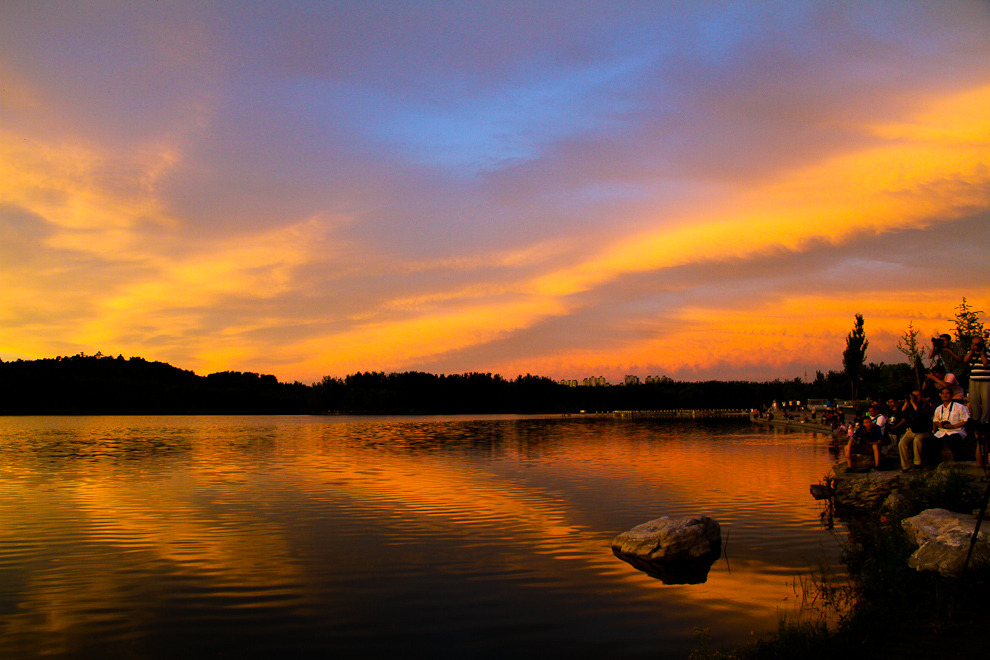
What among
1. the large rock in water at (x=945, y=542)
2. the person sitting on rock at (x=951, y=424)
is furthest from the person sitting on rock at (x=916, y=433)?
the large rock in water at (x=945, y=542)

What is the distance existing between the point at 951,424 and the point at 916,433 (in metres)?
1.15

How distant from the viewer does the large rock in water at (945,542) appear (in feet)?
31.9

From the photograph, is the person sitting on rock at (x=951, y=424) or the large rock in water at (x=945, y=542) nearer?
the large rock in water at (x=945, y=542)

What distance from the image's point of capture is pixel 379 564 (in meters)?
13.3

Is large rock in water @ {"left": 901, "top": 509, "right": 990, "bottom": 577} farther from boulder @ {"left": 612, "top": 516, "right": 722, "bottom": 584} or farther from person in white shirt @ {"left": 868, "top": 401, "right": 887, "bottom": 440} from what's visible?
person in white shirt @ {"left": 868, "top": 401, "right": 887, "bottom": 440}

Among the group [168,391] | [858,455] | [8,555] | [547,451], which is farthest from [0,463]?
[168,391]

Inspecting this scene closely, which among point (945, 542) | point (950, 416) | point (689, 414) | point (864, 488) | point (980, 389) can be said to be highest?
point (980, 389)

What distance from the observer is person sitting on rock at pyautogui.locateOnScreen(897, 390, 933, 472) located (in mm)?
16250

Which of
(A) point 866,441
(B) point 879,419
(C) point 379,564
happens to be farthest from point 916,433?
(C) point 379,564

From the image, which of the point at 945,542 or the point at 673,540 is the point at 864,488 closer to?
the point at 673,540

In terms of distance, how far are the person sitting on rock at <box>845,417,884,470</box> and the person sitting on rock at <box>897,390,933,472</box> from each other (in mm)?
2180

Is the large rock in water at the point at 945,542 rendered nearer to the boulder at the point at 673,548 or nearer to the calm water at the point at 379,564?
the calm water at the point at 379,564

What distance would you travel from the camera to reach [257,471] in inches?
1216

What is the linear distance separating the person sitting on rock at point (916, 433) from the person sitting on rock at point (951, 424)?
0.25 meters
